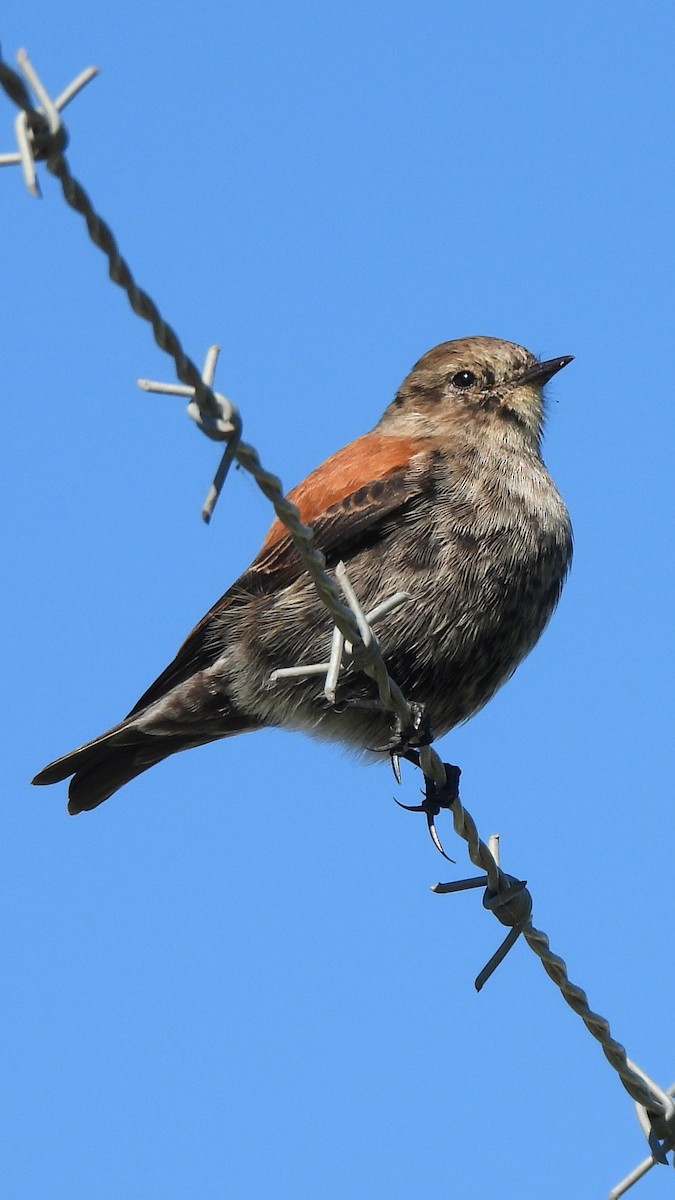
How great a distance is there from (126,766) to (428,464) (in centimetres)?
195

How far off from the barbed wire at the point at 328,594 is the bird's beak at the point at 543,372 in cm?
211

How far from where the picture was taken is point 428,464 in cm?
614

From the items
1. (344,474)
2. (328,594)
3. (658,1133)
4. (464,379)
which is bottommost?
(658,1133)

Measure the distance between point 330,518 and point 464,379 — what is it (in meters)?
1.34

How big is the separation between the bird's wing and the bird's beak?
0.76 m

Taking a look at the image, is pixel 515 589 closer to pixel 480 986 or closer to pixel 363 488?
pixel 363 488

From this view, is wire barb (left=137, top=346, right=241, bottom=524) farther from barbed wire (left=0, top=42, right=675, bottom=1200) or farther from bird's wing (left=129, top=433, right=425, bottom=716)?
bird's wing (left=129, top=433, right=425, bottom=716)

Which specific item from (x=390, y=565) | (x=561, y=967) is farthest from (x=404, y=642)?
(x=561, y=967)

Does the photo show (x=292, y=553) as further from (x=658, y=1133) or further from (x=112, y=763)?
(x=658, y=1133)

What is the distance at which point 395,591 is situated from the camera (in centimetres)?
579

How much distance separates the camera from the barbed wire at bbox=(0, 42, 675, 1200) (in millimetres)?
2543

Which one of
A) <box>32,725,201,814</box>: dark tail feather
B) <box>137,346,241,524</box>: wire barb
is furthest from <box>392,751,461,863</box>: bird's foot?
<box>137,346,241,524</box>: wire barb

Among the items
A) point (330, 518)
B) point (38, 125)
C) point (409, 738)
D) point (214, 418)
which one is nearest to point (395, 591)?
point (330, 518)

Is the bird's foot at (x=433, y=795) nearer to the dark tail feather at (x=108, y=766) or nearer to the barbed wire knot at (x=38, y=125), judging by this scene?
the dark tail feather at (x=108, y=766)
